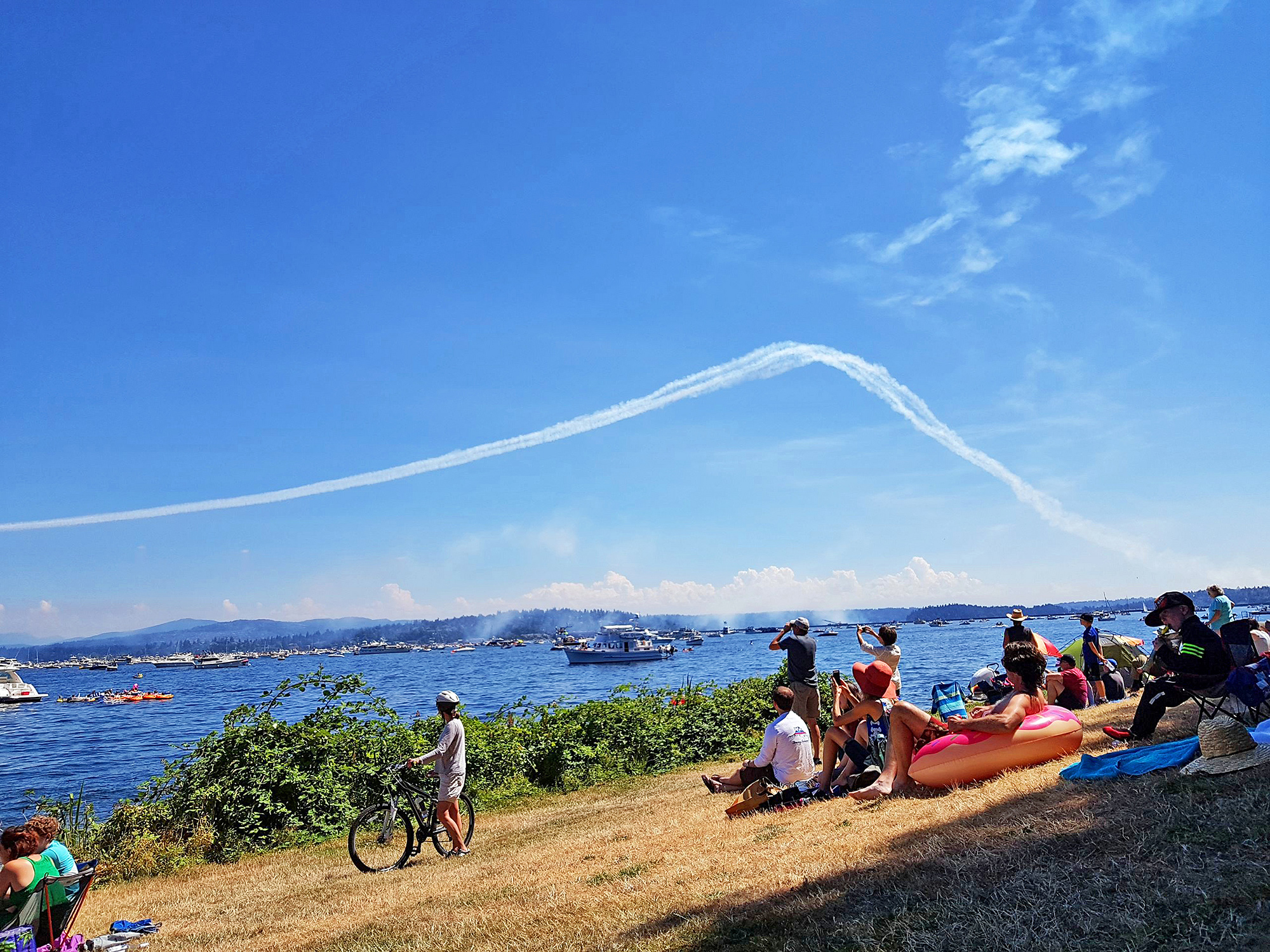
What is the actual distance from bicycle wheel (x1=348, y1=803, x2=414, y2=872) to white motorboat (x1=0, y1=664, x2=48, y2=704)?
9288 centimetres

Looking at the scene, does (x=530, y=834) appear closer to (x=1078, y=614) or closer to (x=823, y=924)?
(x=823, y=924)

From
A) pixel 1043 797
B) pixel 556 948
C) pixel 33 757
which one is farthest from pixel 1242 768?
pixel 33 757

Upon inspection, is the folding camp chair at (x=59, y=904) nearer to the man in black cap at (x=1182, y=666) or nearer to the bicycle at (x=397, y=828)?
the bicycle at (x=397, y=828)

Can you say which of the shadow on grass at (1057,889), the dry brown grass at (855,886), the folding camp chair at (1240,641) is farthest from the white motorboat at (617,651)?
the shadow on grass at (1057,889)

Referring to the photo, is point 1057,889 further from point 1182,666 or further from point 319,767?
point 319,767

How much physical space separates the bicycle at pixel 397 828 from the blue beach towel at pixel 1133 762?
715 centimetres

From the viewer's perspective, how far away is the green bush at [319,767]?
510 inches

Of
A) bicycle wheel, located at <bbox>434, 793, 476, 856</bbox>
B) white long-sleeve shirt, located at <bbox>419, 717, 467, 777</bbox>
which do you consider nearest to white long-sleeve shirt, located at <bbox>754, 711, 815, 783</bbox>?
white long-sleeve shirt, located at <bbox>419, 717, 467, 777</bbox>

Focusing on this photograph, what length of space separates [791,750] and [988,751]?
Answer: 7.57 ft

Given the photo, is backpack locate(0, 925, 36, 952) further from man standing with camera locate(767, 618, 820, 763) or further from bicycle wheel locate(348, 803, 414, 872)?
man standing with camera locate(767, 618, 820, 763)

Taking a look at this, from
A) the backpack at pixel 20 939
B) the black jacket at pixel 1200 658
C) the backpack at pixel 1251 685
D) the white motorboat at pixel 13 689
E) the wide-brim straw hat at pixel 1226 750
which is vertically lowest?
the white motorboat at pixel 13 689

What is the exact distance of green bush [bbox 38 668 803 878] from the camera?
12.9 m

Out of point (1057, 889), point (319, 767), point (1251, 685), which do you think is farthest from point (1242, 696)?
point (319, 767)

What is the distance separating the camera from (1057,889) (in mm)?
4555
